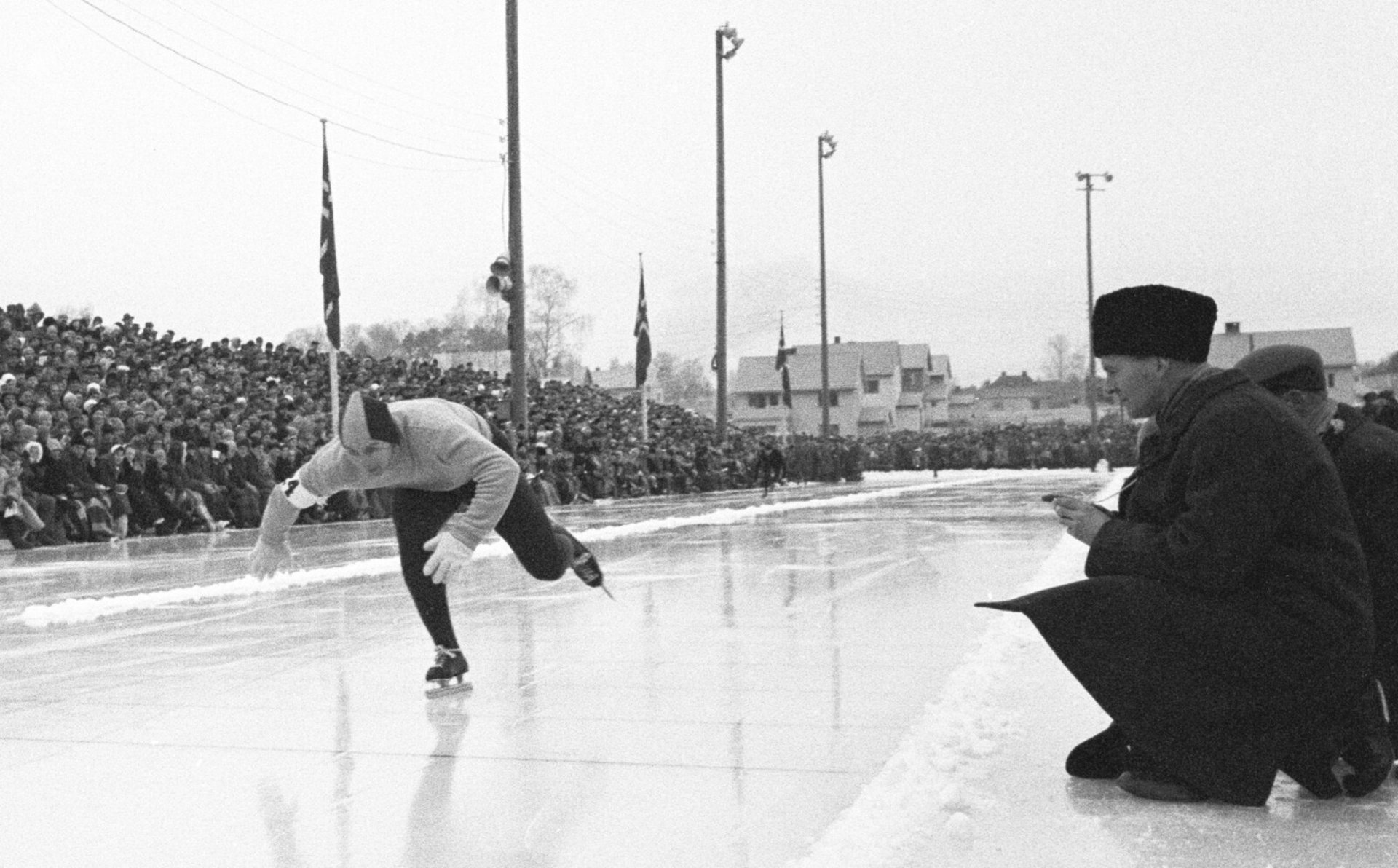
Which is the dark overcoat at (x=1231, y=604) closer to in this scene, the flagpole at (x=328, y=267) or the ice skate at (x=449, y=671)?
the ice skate at (x=449, y=671)

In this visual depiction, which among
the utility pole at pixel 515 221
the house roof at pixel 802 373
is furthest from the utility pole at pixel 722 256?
the house roof at pixel 802 373

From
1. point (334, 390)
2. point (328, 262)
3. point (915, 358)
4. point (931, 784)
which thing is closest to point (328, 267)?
point (328, 262)

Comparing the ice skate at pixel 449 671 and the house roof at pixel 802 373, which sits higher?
the house roof at pixel 802 373

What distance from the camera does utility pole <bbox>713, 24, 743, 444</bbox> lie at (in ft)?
144

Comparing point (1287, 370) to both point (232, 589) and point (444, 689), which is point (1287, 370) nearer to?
point (444, 689)

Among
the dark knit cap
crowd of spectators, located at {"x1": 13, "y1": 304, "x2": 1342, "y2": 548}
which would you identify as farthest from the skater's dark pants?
crowd of spectators, located at {"x1": 13, "y1": 304, "x2": 1342, "y2": 548}

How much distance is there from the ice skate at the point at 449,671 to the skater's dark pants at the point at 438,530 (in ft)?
0.15

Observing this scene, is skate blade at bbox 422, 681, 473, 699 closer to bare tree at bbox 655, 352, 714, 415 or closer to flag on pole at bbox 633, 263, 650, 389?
flag on pole at bbox 633, 263, 650, 389

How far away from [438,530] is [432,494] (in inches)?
6.3

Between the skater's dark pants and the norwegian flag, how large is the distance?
3469cm

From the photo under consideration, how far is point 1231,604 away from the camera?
14.2 feet

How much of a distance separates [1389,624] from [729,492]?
36.0 meters

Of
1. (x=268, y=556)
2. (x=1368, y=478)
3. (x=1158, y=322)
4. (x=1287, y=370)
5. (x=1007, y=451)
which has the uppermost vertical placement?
(x=1158, y=322)

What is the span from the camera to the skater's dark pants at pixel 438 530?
6.69 meters
